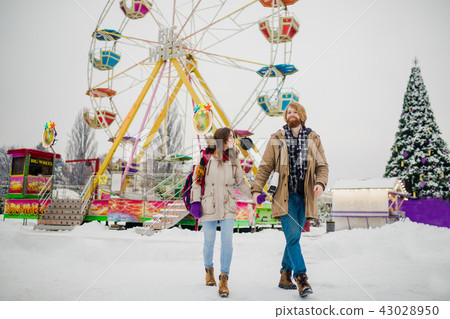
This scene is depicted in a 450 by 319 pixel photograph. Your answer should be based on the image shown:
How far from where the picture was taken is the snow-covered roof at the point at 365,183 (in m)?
14.6

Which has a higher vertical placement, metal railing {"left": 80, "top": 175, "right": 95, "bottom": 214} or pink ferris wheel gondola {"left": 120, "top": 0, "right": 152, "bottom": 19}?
pink ferris wheel gondola {"left": 120, "top": 0, "right": 152, "bottom": 19}

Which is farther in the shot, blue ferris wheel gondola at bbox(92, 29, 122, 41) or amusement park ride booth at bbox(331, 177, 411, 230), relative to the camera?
blue ferris wheel gondola at bbox(92, 29, 122, 41)

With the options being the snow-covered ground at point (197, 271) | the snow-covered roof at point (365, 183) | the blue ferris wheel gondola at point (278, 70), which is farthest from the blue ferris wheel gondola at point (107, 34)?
the snow-covered roof at point (365, 183)

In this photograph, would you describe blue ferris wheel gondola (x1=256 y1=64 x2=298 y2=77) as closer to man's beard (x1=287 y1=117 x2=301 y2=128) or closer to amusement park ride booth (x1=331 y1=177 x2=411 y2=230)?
amusement park ride booth (x1=331 y1=177 x2=411 y2=230)

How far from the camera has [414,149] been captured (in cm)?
1873

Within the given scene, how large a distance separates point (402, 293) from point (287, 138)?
1.63 metres

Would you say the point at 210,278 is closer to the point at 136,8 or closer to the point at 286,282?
the point at 286,282

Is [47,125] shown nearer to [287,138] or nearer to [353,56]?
[353,56]

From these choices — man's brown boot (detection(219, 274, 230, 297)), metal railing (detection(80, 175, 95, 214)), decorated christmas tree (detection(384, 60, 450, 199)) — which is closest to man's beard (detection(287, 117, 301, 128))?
man's brown boot (detection(219, 274, 230, 297))

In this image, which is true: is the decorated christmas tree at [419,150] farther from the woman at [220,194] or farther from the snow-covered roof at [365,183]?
the woman at [220,194]

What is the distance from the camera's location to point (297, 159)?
323 centimetres

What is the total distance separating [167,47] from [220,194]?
40.2ft

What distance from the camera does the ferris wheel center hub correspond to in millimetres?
14266
